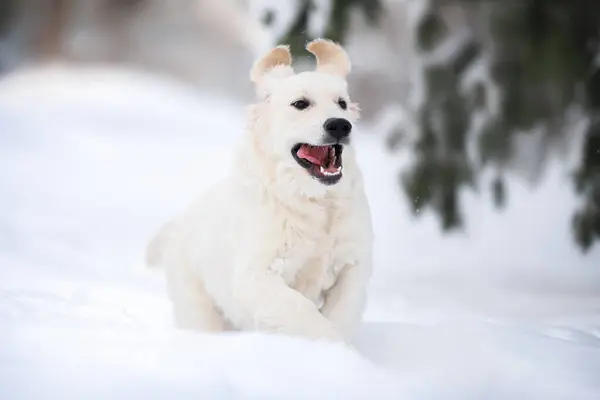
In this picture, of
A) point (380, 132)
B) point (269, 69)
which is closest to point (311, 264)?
point (269, 69)

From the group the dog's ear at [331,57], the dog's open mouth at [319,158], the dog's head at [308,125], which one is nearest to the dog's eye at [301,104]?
the dog's head at [308,125]

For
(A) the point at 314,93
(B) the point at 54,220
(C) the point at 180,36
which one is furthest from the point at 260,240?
(C) the point at 180,36

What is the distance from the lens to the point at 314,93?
9.61 ft

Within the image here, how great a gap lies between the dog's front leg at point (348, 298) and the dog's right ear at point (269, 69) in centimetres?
74

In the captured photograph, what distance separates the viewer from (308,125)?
9.36 ft

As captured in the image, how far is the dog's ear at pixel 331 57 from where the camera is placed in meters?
3.18

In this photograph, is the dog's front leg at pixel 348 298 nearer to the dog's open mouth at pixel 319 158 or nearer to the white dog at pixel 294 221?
the white dog at pixel 294 221

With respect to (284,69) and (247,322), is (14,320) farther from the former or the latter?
(284,69)

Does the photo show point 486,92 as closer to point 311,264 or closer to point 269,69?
point 269,69

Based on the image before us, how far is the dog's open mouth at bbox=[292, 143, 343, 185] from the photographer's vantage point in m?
2.90

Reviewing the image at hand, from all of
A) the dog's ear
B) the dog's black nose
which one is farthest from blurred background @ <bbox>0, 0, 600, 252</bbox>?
the dog's black nose

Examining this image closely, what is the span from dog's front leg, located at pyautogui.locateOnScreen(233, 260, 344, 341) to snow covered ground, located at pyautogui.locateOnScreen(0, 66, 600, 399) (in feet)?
0.57

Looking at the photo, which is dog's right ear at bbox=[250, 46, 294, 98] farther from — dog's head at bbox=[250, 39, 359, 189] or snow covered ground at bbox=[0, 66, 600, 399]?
snow covered ground at bbox=[0, 66, 600, 399]

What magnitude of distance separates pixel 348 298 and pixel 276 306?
0.29 metres
